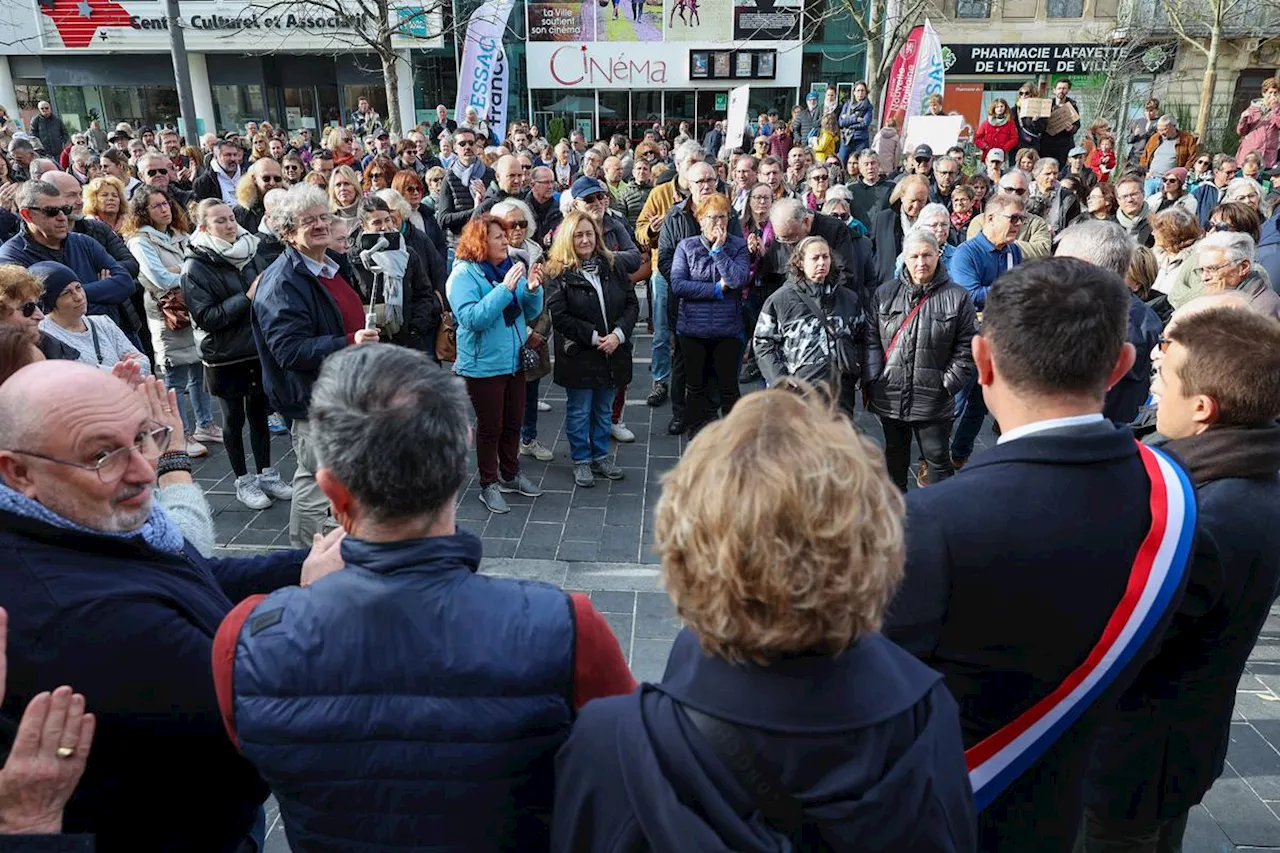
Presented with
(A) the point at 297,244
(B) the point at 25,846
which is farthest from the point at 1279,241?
(B) the point at 25,846

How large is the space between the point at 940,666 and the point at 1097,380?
0.67 m

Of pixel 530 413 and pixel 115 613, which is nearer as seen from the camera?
pixel 115 613

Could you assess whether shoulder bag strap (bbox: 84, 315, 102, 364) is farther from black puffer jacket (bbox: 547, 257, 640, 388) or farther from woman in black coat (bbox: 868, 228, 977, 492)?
woman in black coat (bbox: 868, 228, 977, 492)

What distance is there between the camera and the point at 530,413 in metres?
6.31

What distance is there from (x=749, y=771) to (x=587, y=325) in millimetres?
4543

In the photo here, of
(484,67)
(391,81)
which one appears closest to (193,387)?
(484,67)

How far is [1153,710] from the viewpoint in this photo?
2.16 meters

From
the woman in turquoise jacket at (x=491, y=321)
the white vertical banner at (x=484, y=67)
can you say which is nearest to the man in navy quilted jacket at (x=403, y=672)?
the woman in turquoise jacket at (x=491, y=321)

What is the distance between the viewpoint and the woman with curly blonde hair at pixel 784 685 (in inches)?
46.2

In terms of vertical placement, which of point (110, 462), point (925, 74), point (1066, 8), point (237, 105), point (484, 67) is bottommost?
point (110, 462)

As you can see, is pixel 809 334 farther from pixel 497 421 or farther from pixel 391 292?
pixel 391 292

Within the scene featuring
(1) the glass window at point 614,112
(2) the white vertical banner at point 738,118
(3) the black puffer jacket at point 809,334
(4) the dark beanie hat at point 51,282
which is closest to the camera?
(4) the dark beanie hat at point 51,282

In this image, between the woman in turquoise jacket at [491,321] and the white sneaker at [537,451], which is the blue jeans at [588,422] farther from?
the woman in turquoise jacket at [491,321]

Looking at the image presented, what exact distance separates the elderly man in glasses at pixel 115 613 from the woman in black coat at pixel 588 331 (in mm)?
3635
